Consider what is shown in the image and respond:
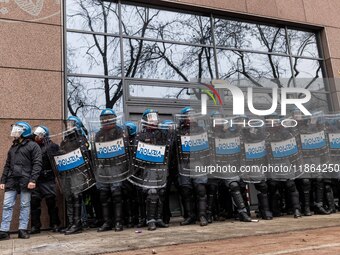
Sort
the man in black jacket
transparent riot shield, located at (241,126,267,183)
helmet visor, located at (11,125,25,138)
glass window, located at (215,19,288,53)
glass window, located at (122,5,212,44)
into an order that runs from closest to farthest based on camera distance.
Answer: the man in black jacket < helmet visor, located at (11,125,25,138) < transparent riot shield, located at (241,126,267,183) < glass window, located at (122,5,212,44) < glass window, located at (215,19,288,53)

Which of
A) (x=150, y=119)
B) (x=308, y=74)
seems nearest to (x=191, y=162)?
(x=150, y=119)

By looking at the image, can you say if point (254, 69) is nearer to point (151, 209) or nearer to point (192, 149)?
point (192, 149)

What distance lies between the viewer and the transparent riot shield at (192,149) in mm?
6824

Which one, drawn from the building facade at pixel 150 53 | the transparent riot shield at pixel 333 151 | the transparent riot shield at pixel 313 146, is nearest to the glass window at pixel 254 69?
the building facade at pixel 150 53

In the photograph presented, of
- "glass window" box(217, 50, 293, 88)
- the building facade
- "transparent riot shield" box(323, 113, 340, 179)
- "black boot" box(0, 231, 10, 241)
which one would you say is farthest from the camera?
"glass window" box(217, 50, 293, 88)

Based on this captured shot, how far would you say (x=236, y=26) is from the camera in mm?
10719

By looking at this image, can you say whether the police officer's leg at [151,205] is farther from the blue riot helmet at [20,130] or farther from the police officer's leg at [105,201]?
the blue riot helmet at [20,130]

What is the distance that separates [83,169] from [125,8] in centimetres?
475

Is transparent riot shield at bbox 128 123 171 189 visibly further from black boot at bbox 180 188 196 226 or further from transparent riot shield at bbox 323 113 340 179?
transparent riot shield at bbox 323 113 340 179

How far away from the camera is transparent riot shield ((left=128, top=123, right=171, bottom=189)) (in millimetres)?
6543

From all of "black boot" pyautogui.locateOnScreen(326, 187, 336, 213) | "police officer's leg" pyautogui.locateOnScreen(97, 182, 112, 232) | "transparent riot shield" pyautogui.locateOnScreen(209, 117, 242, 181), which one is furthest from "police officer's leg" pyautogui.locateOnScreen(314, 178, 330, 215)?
"police officer's leg" pyautogui.locateOnScreen(97, 182, 112, 232)

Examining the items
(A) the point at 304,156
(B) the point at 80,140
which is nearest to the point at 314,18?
(A) the point at 304,156

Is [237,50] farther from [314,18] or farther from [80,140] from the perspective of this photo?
[80,140]

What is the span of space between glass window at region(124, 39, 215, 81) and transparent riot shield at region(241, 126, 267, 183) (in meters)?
2.92
